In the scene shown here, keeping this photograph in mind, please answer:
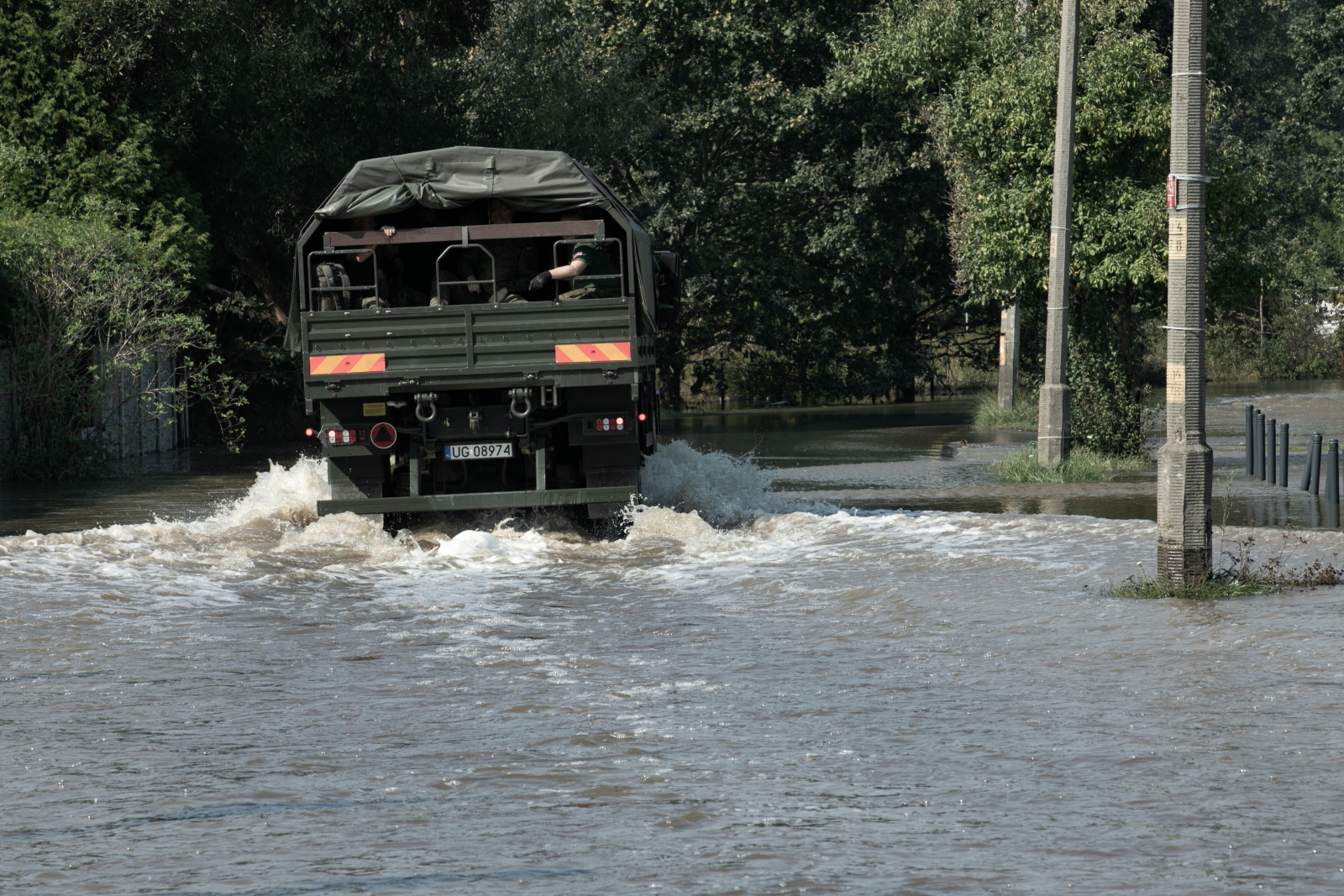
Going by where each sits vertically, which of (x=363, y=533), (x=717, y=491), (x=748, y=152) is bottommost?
(x=363, y=533)

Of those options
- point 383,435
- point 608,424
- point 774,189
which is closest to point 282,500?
point 383,435

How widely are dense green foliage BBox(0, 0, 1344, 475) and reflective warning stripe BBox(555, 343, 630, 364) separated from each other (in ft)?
29.1

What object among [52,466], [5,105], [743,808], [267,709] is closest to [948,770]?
[743,808]

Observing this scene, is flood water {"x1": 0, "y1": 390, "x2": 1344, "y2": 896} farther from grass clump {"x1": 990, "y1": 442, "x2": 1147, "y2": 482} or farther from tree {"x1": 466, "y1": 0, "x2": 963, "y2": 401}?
tree {"x1": 466, "y1": 0, "x2": 963, "y2": 401}

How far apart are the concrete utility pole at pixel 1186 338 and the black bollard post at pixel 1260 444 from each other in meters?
8.02

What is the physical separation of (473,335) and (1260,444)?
10.2 m

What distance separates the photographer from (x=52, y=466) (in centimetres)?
2231

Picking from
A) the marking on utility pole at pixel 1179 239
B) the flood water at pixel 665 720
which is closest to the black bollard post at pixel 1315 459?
the flood water at pixel 665 720

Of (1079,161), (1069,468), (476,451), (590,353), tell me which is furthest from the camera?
(1079,161)

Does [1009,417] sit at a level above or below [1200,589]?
above

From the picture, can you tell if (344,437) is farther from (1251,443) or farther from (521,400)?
(1251,443)

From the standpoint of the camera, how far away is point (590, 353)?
44.7ft

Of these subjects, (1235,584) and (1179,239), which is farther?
(1179,239)

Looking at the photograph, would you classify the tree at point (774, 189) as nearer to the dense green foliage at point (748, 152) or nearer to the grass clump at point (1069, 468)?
the dense green foliage at point (748, 152)
